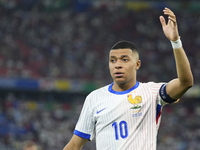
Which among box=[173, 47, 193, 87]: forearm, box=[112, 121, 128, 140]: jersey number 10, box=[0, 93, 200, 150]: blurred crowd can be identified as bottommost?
box=[0, 93, 200, 150]: blurred crowd

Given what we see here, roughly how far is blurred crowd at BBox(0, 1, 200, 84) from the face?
58.9 feet

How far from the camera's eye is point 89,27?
25.0 metres

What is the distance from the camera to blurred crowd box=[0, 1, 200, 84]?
→ 71.1 feet

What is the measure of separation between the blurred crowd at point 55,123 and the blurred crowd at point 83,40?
1751 mm

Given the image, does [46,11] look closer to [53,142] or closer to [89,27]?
[89,27]

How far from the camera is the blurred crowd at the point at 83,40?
71.1 feet

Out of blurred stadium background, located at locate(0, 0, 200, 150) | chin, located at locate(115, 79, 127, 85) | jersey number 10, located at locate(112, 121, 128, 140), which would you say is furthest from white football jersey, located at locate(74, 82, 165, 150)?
blurred stadium background, located at locate(0, 0, 200, 150)

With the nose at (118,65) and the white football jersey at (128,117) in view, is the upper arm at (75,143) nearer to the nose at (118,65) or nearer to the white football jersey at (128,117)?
the white football jersey at (128,117)

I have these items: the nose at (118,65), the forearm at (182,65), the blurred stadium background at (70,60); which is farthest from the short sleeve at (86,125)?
the blurred stadium background at (70,60)

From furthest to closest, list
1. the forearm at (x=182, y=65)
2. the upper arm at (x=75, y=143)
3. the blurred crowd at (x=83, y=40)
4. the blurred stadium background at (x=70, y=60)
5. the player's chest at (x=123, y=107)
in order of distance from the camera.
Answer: the blurred crowd at (x=83, y=40) → the blurred stadium background at (x=70, y=60) → the upper arm at (x=75, y=143) → the player's chest at (x=123, y=107) → the forearm at (x=182, y=65)

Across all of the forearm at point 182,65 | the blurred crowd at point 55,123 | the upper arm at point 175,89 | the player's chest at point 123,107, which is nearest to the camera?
the forearm at point 182,65

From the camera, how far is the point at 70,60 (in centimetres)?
2242

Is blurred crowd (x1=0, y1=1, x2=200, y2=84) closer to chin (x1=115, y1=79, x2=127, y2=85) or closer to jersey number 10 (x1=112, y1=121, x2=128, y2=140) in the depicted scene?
chin (x1=115, y1=79, x2=127, y2=85)

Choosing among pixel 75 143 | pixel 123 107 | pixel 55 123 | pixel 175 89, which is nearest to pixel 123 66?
pixel 123 107
